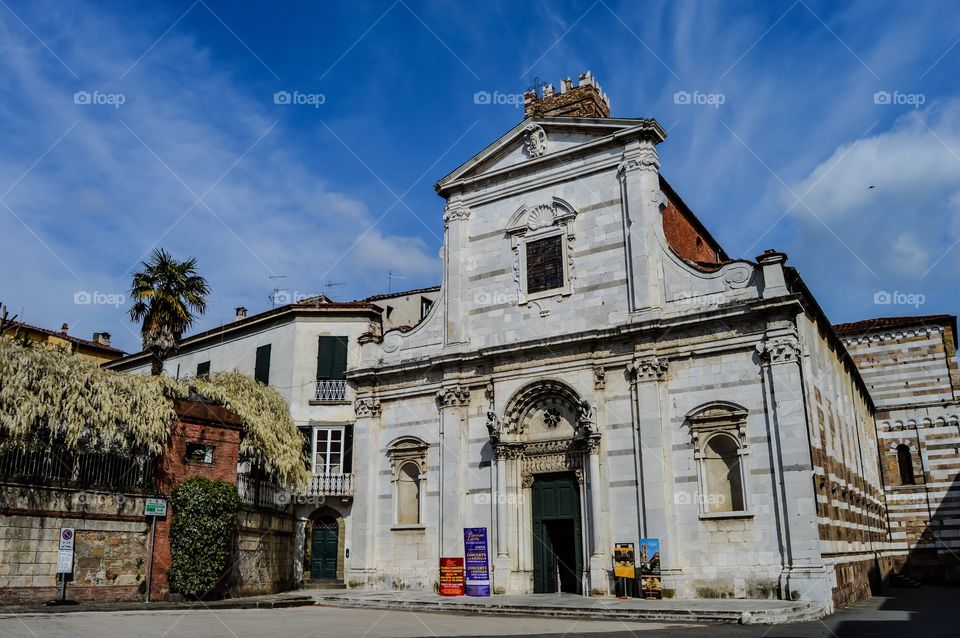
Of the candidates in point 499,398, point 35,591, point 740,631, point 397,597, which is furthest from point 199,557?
point 740,631

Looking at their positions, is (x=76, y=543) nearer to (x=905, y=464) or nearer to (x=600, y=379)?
(x=600, y=379)

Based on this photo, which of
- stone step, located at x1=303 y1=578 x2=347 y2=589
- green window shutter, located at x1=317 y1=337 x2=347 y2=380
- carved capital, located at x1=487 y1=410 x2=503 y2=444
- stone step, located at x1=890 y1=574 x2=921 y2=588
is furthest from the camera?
stone step, located at x1=890 y1=574 x2=921 y2=588

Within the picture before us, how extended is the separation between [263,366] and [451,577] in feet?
47.1

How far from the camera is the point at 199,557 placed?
2080 centimetres

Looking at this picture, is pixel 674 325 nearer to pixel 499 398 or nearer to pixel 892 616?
pixel 499 398

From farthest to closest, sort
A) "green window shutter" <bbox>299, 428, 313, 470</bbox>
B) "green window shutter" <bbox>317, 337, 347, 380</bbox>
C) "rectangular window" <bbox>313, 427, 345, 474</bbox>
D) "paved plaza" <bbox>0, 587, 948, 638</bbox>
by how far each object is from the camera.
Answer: "green window shutter" <bbox>317, 337, 347, 380</bbox> → "rectangular window" <bbox>313, 427, 345, 474</bbox> → "green window shutter" <bbox>299, 428, 313, 470</bbox> → "paved plaza" <bbox>0, 587, 948, 638</bbox>

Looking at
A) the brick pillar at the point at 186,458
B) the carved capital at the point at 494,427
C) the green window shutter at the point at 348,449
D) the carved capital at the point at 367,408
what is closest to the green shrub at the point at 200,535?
the brick pillar at the point at 186,458

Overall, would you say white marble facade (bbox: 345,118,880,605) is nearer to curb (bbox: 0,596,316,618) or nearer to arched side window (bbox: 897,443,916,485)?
curb (bbox: 0,596,316,618)

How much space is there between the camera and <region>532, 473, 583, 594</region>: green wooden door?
73.1 ft

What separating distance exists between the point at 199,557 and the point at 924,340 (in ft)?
108

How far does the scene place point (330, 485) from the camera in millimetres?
29453

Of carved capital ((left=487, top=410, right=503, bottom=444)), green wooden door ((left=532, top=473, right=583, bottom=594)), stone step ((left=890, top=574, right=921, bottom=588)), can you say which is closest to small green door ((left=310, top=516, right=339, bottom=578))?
carved capital ((left=487, top=410, right=503, bottom=444))

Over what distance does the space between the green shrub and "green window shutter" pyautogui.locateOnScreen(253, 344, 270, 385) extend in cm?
1092

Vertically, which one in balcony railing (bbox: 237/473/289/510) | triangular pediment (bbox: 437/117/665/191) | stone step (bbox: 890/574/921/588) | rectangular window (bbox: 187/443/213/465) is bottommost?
stone step (bbox: 890/574/921/588)
